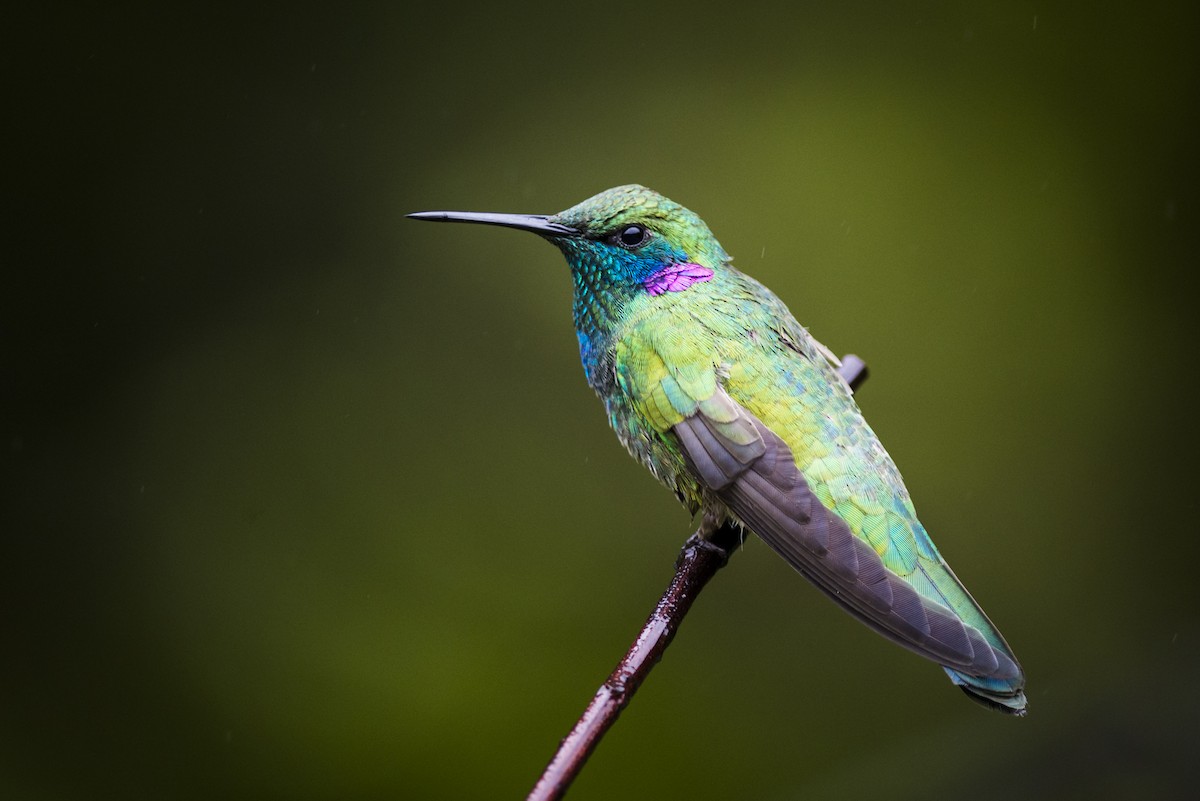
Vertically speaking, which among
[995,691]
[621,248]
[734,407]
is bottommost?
[995,691]

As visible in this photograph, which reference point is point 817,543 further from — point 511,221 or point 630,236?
point 511,221

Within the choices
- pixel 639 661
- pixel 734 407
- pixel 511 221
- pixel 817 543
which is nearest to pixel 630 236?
pixel 511 221

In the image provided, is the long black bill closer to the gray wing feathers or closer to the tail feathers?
the gray wing feathers

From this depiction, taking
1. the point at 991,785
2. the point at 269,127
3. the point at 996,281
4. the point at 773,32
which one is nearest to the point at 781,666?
the point at 991,785

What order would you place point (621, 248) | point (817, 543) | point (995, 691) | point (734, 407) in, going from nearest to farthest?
point (995, 691), point (817, 543), point (734, 407), point (621, 248)

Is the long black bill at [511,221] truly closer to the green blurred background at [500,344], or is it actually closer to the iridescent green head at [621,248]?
the iridescent green head at [621,248]
